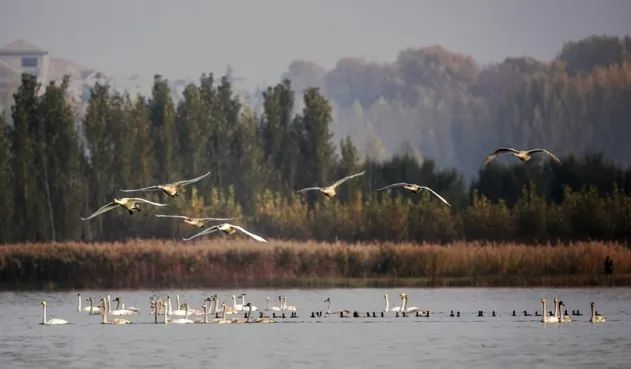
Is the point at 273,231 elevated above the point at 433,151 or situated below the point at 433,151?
below

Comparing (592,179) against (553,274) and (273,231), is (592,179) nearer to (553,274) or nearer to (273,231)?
(273,231)

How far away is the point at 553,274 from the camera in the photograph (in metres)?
65.7

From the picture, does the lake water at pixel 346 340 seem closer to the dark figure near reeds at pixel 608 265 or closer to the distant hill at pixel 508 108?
the dark figure near reeds at pixel 608 265

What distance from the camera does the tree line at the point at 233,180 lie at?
79875 mm

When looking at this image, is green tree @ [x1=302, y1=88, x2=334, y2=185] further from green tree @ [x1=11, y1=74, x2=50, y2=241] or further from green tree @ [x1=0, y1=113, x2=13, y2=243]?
green tree @ [x1=0, y1=113, x2=13, y2=243]

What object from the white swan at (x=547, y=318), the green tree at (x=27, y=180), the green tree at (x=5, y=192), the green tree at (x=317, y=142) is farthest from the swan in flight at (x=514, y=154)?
the green tree at (x=317, y=142)

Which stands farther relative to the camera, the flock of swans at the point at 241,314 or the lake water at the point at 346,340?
the flock of swans at the point at 241,314

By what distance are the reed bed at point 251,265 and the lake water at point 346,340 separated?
6.16 meters

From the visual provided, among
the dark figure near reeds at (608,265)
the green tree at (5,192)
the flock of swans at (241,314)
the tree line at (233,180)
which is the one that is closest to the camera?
the flock of swans at (241,314)

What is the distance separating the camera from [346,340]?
45.1 metres

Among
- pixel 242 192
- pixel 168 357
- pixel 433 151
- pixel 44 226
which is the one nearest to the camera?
pixel 168 357

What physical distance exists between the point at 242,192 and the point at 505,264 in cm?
3271

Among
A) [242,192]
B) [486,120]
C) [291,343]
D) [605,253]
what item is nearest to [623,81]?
[486,120]

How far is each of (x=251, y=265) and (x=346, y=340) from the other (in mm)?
25034
